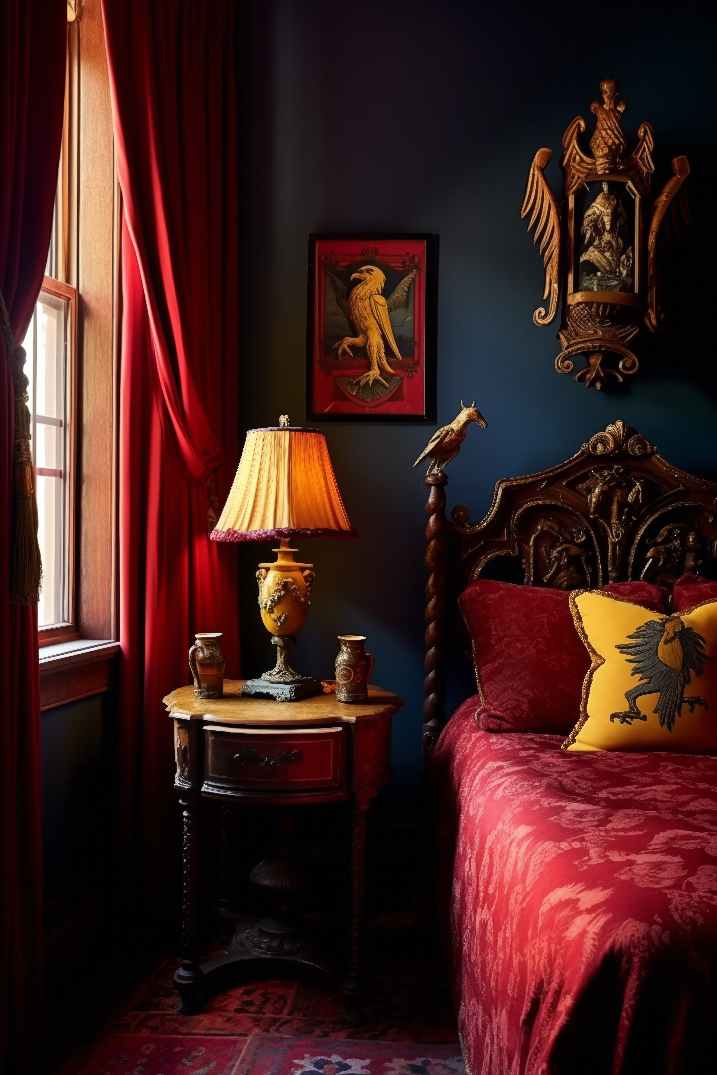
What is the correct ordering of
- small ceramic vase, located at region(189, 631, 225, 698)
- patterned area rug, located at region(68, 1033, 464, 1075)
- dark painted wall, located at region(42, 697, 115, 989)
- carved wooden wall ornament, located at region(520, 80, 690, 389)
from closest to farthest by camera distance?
1. patterned area rug, located at region(68, 1033, 464, 1075)
2. dark painted wall, located at region(42, 697, 115, 989)
3. small ceramic vase, located at region(189, 631, 225, 698)
4. carved wooden wall ornament, located at region(520, 80, 690, 389)

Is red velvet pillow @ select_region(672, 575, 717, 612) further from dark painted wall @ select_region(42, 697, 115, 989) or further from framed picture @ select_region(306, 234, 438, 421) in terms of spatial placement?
dark painted wall @ select_region(42, 697, 115, 989)

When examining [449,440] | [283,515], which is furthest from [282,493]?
[449,440]

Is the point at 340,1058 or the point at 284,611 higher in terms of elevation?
the point at 284,611

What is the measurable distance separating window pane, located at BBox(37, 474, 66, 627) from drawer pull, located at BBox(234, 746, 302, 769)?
29.5 inches

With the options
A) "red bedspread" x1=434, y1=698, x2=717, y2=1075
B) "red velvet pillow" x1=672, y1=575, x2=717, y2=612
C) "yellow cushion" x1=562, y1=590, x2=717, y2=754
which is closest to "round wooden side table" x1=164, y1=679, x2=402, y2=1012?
"red bedspread" x1=434, y1=698, x2=717, y2=1075

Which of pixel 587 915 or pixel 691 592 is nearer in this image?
pixel 587 915

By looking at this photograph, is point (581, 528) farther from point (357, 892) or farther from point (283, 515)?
point (357, 892)

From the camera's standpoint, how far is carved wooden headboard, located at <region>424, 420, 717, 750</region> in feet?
9.89

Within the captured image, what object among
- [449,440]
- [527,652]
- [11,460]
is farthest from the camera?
[449,440]

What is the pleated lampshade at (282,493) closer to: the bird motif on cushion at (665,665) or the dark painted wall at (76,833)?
the dark painted wall at (76,833)

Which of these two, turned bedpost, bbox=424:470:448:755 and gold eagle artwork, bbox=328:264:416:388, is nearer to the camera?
turned bedpost, bbox=424:470:448:755

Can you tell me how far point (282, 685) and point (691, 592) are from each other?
4.05 ft

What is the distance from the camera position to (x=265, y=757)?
236 cm

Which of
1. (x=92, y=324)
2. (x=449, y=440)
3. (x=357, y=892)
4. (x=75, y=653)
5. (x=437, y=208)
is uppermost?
(x=437, y=208)
